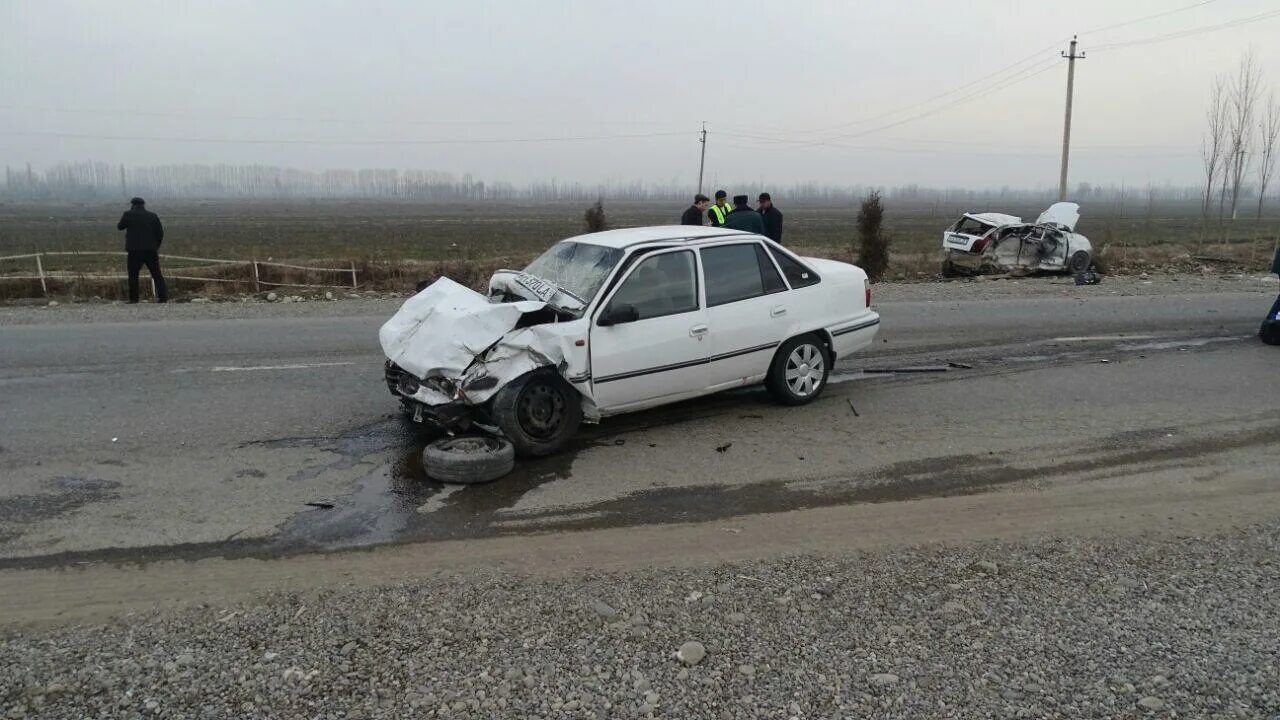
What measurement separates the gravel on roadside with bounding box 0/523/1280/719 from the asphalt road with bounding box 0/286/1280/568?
0.91 m

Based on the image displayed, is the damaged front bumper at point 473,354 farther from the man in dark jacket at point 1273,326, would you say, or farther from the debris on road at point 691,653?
the man in dark jacket at point 1273,326

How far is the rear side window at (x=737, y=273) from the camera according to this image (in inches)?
282

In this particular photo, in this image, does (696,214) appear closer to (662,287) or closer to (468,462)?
(662,287)

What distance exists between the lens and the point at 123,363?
9.44 meters

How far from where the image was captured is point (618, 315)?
20.9ft

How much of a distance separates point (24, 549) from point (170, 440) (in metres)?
2.05

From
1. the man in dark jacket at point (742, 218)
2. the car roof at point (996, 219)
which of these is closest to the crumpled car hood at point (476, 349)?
the man in dark jacket at point (742, 218)

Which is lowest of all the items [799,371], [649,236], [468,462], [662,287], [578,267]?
[468,462]

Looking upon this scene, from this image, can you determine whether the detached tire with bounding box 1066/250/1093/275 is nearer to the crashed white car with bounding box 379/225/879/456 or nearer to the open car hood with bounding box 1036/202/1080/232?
the open car hood with bounding box 1036/202/1080/232

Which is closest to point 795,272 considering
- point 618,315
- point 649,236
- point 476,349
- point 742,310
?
point 742,310

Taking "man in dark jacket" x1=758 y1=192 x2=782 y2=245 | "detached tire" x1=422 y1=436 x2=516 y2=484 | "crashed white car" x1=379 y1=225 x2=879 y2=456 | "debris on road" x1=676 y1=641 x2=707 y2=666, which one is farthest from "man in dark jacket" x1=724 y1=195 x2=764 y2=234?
"debris on road" x1=676 y1=641 x2=707 y2=666

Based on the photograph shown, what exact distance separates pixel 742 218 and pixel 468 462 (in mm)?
7723

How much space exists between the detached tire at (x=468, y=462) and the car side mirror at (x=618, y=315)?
117 cm

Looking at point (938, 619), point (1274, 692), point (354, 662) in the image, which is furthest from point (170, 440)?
point (1274, 692)
